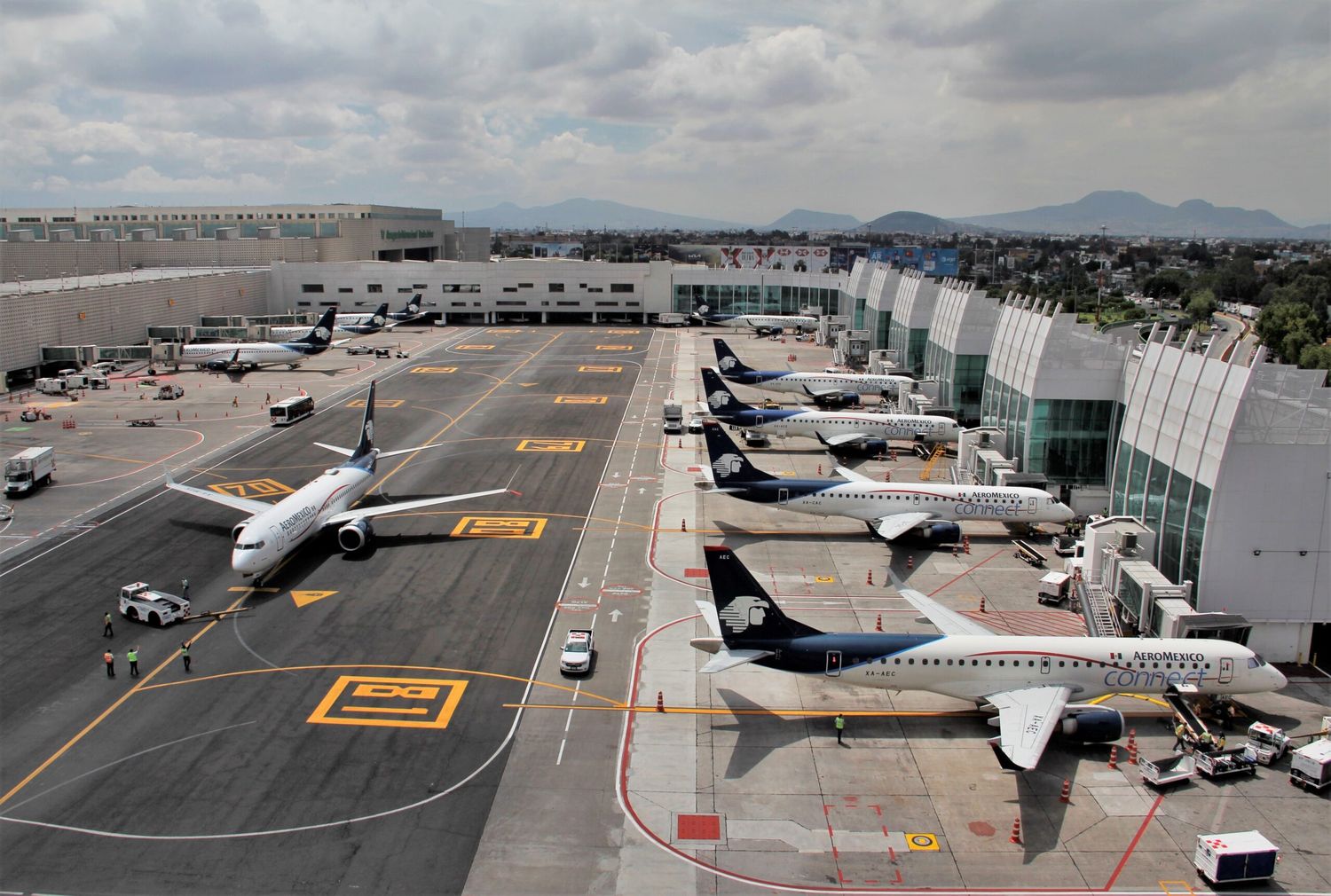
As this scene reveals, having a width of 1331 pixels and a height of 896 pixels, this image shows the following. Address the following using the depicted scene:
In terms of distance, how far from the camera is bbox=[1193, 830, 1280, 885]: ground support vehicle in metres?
29.3

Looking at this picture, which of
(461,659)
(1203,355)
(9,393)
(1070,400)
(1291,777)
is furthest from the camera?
(9,393)

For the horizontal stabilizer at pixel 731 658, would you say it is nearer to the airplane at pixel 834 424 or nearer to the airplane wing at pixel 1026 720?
the airplane wing at pixel 1026 720

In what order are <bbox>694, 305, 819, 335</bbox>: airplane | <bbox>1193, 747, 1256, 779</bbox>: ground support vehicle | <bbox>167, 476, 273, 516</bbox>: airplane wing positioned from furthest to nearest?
<bbox>694, 305, 819, 335</bbox>: airplane < <bbox>167, 476, 273, 516</bbox>: airplane wing < <bbox>1193, 747, 1256, 779</bbox>: ground support vehicle

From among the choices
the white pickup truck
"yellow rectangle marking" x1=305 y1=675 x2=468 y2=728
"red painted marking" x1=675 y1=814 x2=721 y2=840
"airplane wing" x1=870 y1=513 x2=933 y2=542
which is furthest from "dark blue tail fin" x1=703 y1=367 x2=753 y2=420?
"red painted marking" x1=675 y1=814 x2=721 y2=840

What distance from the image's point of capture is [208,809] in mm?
33281

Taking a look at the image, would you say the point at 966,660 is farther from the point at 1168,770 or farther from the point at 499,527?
the point at 499,527

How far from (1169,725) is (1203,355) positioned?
2028cm

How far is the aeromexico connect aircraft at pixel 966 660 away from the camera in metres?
38.9

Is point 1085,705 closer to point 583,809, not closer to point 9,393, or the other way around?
point 583,809

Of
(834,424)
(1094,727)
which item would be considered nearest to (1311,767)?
(1094,727)

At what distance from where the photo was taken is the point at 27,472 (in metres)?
70.4

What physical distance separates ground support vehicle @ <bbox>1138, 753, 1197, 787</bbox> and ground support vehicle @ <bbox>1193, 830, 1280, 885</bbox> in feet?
16.5

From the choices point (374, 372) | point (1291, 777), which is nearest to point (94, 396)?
point (374, 372)

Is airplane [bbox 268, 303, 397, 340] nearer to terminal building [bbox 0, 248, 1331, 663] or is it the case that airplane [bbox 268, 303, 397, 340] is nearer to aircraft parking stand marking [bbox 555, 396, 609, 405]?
terminal building [bbox 0, 248, 1331, 663]
